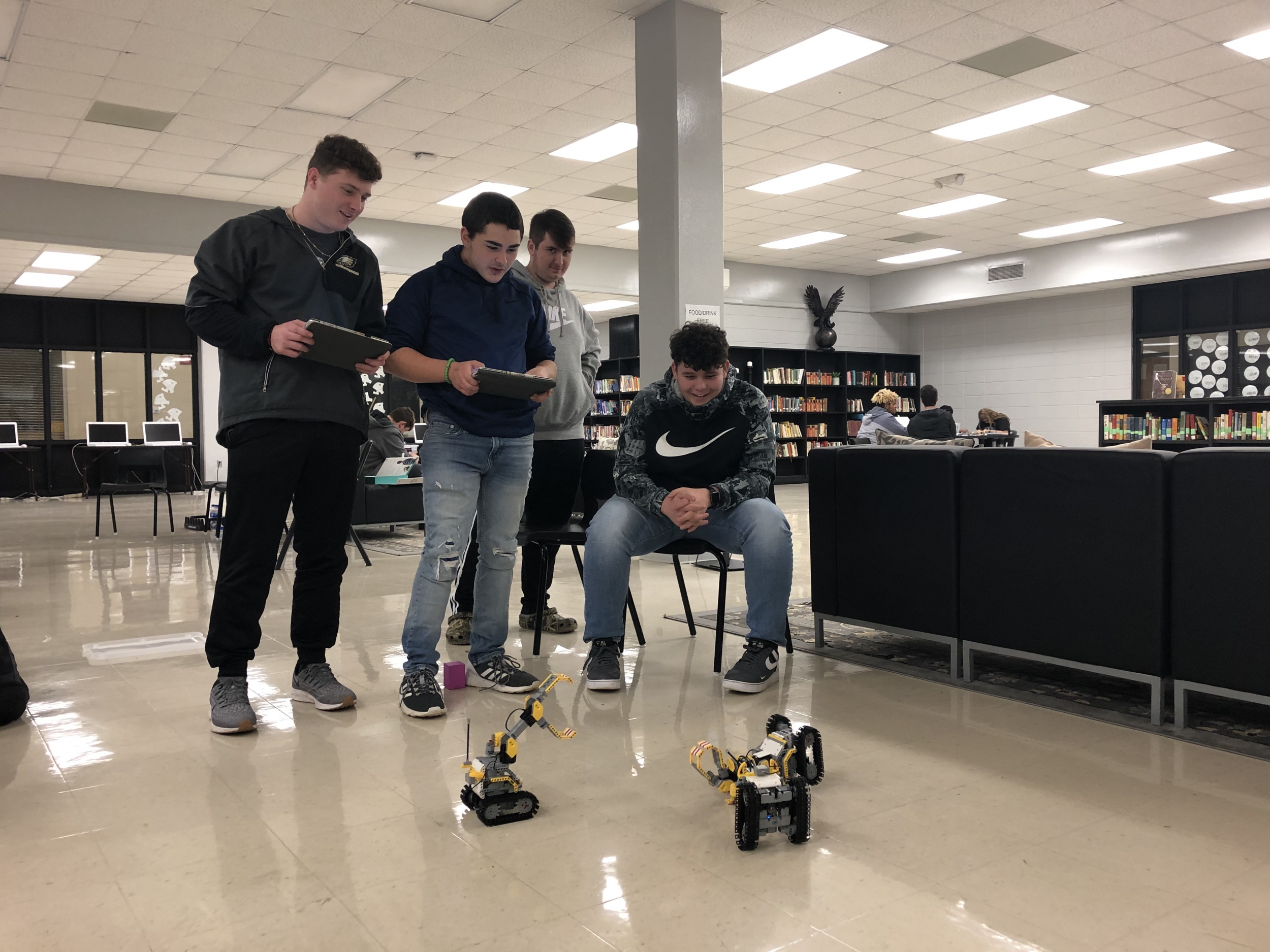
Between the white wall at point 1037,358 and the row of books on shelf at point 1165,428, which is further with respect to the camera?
the white wall at point 1037,358

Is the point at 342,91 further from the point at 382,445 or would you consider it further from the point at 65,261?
the point at 65,261

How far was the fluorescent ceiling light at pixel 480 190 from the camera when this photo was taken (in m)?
8.59

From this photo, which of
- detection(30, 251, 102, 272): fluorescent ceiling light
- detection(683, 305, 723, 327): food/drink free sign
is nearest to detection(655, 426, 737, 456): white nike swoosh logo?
detection(683, 305, 723, 327): food/drink free sign

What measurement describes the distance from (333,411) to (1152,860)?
1969mm

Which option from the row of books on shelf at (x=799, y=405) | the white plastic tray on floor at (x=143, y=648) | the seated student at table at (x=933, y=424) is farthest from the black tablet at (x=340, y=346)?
the row of books on shelf at (x=799, y=405)

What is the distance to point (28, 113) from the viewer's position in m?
6.48

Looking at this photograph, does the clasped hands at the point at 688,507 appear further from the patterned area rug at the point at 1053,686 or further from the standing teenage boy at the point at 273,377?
the standing teenage boy at the point at 273,377

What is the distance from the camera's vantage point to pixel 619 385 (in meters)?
14.7

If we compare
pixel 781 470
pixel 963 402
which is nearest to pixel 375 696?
pixel 781 470

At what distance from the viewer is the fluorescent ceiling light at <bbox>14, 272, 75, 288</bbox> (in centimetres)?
1177

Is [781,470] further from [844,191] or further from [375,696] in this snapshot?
[375,696]

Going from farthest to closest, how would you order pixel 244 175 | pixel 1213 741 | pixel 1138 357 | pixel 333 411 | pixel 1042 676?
pixel 1138 357
pixel 244 175
pixel 1042 676
pixel 333 411
pixel 1213 741

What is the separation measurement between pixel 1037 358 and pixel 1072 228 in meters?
2.67

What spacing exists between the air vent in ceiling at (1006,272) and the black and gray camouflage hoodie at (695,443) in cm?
1060
